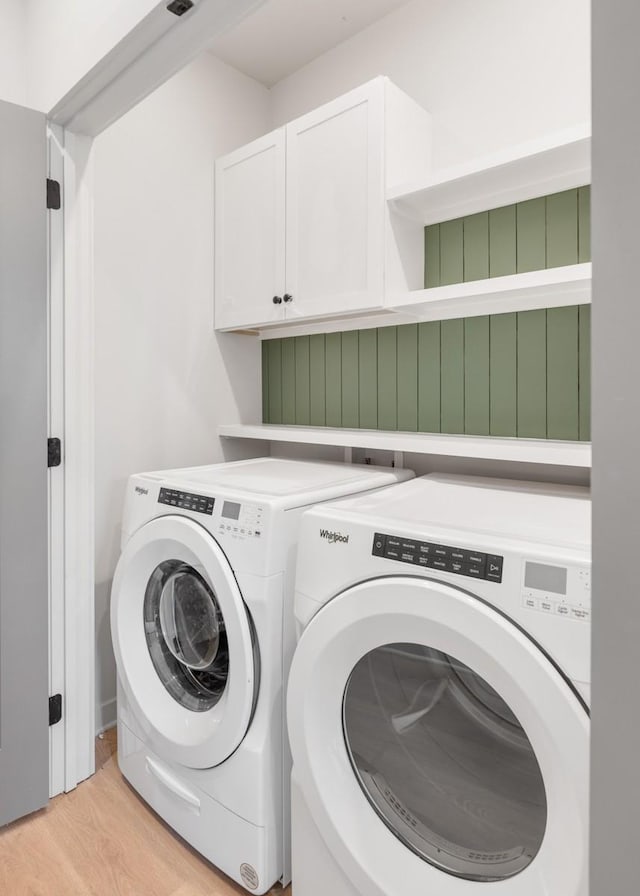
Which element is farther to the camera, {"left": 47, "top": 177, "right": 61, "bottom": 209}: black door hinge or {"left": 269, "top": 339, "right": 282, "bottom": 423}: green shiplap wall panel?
{"left": 269, "top": 339, "right": 282, "bottom": 423}: green shiplap wall panel

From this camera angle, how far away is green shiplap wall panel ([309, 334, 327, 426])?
2.40m

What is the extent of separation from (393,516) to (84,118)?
1420mm

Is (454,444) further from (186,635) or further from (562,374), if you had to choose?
(186,635)

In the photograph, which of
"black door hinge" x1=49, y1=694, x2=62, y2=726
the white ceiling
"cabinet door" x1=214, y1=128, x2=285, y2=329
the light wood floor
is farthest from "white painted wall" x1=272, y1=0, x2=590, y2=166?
the light wood floor

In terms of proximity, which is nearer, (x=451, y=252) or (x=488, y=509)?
(x=488, y=509)

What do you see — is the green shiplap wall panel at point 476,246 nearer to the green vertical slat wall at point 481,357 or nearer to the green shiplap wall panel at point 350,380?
the green vertical slat wall at point 481,357

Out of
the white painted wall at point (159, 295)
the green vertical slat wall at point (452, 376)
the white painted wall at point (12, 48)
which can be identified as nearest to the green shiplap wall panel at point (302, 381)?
the green vertical slat wall at point (452, 376)

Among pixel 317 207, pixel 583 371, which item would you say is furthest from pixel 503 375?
pixel 317 207

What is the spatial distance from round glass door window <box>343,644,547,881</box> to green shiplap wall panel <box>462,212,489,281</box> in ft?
4.50

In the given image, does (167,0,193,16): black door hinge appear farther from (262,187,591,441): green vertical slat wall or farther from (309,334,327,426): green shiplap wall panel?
(309,334,327,426): green shiplap wall panel

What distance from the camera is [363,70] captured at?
221 cm

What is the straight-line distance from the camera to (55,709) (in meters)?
1.69

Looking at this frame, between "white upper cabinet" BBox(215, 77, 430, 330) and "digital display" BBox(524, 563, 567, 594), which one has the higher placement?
"white upper cabinet" BBox(215, 77, 430, 330)

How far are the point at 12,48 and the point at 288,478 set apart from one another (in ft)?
5.59
